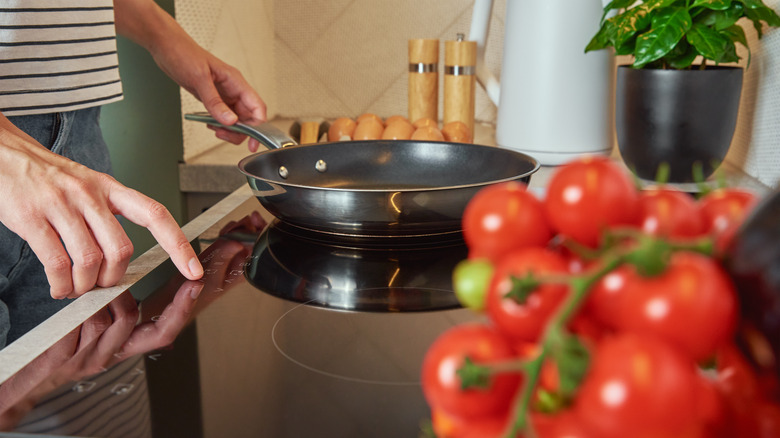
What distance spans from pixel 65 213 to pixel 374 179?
0.43 m

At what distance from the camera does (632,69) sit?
106 cm

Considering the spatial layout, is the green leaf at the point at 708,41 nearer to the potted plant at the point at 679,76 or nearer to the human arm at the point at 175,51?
the potted plant at the point at 679,76

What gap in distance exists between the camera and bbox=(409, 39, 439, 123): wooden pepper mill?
1.40 meters

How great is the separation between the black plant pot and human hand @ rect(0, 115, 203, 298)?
76cm

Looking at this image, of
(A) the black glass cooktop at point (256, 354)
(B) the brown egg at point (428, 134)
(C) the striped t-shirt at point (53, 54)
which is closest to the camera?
(A) the black glass cooktop at point (256, 354)

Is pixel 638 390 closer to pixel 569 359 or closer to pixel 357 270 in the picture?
pixel 569 359

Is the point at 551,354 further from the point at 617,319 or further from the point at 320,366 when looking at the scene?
the point at 320,366

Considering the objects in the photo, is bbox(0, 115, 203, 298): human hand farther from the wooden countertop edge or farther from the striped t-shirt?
the striped t-shirt

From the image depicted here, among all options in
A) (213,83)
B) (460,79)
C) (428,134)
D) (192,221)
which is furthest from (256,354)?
(460,79)

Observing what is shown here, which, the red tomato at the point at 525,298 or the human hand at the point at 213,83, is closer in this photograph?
the red tomato at the point at 525,298

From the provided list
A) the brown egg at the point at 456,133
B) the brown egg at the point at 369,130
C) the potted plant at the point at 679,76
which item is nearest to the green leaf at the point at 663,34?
the potted plant at the point at 679,76

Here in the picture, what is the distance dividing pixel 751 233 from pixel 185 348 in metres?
0.38

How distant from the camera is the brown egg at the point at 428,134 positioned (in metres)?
1.13

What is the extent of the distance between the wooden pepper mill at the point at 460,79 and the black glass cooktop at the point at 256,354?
28.0 inches
